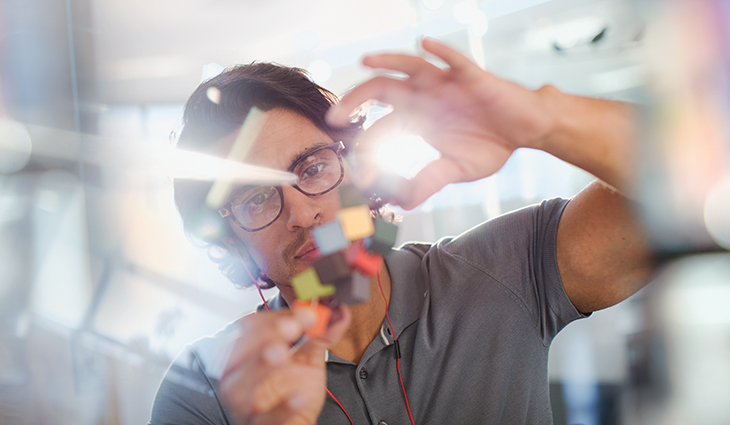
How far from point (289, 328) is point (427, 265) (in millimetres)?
768

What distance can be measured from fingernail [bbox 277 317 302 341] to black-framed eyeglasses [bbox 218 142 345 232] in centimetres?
57

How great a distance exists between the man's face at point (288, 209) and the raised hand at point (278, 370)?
0.46m

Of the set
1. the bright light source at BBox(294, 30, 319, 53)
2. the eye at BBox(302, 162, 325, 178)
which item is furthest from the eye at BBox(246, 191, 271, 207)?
the bright light source at BBox(294, 30, 319, 53)

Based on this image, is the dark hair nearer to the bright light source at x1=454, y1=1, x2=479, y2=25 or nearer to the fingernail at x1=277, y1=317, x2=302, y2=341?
the fingernail at x1=277, y1=317, x2=302, y2=341

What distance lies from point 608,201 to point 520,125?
37cm

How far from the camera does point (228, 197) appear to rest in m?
1.29

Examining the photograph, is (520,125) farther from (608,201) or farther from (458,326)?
(458,326)

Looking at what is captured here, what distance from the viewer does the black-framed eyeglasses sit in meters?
1.20

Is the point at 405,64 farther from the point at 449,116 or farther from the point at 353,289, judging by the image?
the point at 353,289

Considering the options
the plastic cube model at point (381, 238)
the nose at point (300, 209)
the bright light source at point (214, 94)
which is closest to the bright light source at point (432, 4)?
the bright light source at point (214, 94)

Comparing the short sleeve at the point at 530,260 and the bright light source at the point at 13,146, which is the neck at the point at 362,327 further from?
the bright light source at the point at 13,146

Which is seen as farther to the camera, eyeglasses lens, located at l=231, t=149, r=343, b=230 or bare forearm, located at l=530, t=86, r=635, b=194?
eyeglasses lens, located at l=231, t=149, r=343, b=230

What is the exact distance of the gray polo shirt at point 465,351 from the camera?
3.61 ft

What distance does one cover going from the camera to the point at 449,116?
877mm
